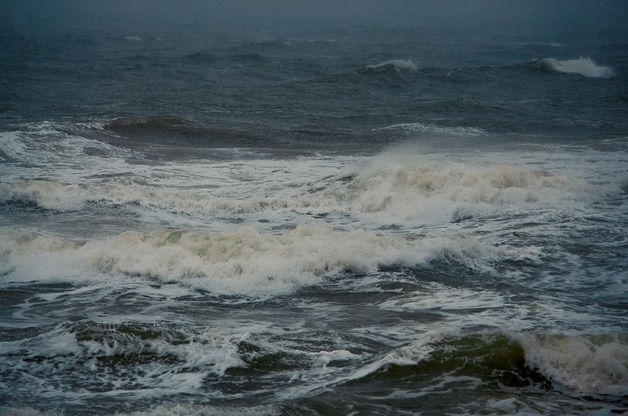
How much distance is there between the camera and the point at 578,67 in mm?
41844

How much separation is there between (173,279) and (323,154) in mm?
10751

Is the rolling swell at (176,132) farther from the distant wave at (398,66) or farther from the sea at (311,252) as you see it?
the distant wave at (398,66)

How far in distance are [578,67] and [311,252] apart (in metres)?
32.9

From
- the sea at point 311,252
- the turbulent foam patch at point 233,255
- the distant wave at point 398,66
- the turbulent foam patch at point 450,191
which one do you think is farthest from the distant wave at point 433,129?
the distant wave at point 398,66

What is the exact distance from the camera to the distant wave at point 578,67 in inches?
1596

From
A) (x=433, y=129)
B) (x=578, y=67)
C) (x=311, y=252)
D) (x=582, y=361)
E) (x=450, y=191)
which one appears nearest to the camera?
(x=582, y=361)

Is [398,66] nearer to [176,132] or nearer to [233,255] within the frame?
[176,132]

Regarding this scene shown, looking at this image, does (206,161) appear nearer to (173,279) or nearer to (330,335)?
(173,279)

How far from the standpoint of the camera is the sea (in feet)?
26.9

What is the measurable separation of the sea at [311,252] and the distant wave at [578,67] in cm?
753

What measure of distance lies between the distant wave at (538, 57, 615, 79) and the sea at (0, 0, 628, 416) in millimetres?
7532

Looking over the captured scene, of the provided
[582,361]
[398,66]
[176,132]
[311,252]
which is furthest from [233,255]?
[398,66]

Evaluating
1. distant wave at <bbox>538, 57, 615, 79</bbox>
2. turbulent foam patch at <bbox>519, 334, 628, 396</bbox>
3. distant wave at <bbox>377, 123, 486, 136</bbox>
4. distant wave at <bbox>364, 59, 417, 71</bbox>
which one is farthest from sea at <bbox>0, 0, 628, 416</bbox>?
distant wave at <bbox>538, 57, 615, 79</bbox>

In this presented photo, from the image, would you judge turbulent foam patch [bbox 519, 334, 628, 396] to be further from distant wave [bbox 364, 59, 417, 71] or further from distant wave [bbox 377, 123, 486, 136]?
distant wave [bbox 364, 59, 417, 71]
